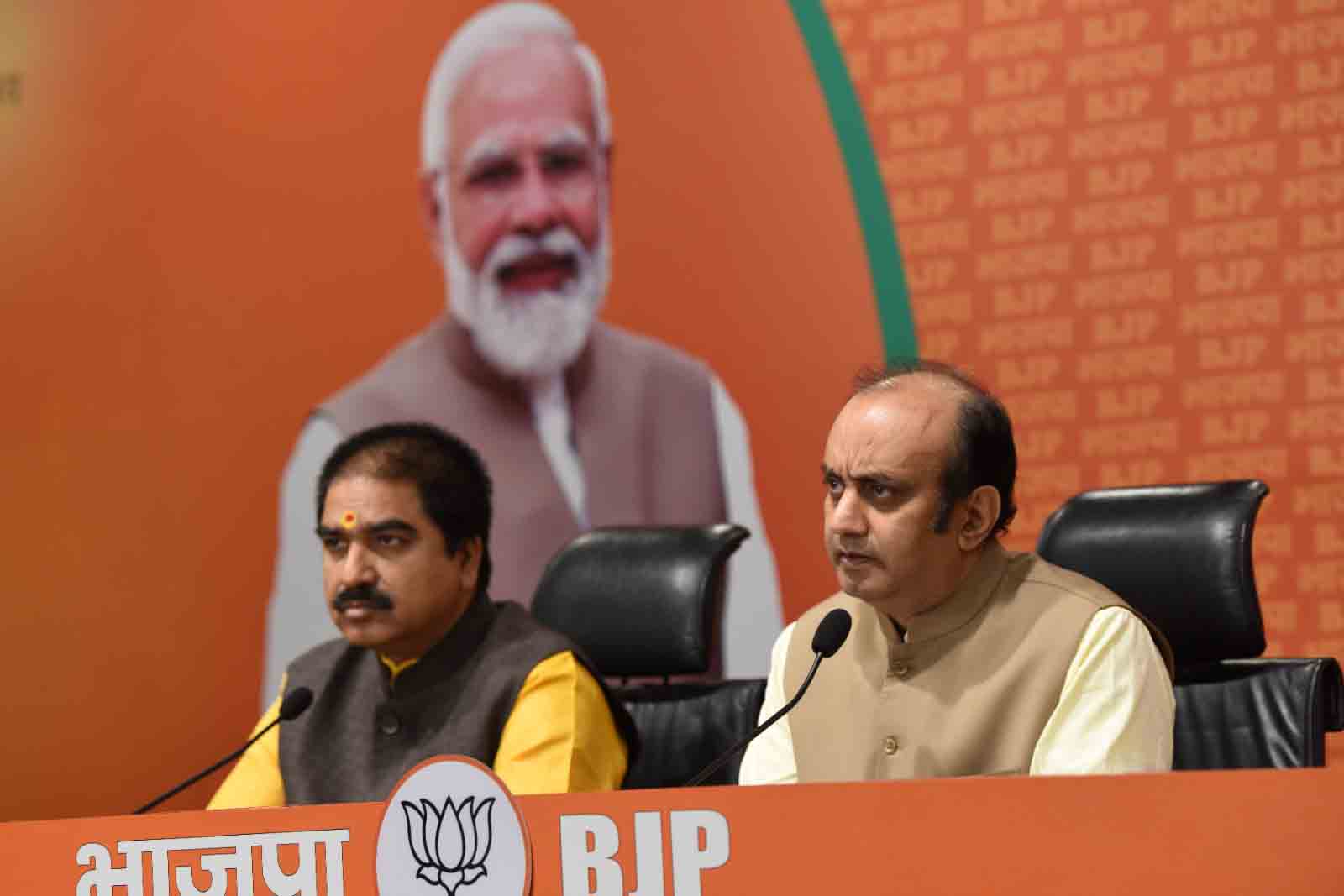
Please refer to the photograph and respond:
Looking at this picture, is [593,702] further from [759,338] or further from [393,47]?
[393,47]

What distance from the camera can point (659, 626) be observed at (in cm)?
288

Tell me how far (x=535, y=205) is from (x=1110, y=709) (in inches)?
96.2

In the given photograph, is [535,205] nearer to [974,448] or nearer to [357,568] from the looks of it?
[357,568]

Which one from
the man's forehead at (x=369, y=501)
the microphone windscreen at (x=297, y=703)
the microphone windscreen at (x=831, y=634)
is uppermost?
the man's forehead at (x=369, y=501)

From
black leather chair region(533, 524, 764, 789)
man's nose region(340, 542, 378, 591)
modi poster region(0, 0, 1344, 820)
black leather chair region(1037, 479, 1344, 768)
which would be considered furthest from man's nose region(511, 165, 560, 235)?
black leather chair region(1037, 479, 1344, 768)

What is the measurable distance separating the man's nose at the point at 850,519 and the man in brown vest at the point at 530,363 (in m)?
1.80

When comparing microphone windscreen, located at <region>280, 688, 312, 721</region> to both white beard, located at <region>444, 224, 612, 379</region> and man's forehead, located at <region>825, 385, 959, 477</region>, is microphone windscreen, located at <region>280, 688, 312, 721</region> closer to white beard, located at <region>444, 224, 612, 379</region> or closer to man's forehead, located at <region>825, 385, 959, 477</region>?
man's forehead, located at <region>825, 385, 959, 477</region>

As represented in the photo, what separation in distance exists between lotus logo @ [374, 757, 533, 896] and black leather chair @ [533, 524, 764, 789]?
1.30 m

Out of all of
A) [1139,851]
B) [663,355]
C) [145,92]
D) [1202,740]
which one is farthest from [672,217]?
[1139,851]

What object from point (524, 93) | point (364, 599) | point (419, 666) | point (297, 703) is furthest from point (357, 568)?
point (524, 93)

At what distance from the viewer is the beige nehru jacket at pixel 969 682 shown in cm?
199

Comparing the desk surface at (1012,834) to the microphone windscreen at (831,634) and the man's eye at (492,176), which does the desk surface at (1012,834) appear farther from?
the man's eye at (492,176)

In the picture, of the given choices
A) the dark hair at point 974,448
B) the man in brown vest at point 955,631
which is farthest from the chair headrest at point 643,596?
the dark hair at point 974,448

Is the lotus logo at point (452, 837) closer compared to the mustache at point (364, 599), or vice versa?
the lotus logo at point (452, 837)
